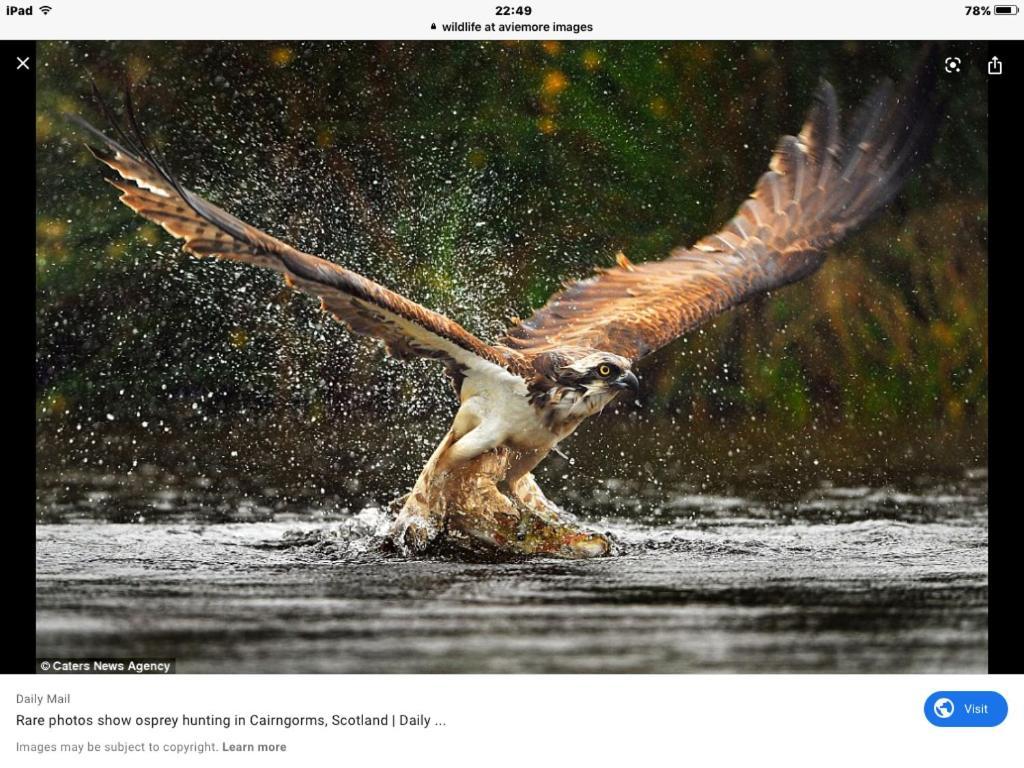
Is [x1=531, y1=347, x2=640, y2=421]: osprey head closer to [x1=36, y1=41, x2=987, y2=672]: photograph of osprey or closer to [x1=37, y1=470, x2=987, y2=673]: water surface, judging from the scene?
[x1=36, y1=41, x2=987, y2=672]: photograph of osprey

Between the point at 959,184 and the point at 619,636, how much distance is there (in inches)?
345

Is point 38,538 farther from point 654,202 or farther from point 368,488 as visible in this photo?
point 654,202

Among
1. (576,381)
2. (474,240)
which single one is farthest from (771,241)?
(474,240)

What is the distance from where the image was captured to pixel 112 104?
1345 cm

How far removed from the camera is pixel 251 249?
21.7 ft

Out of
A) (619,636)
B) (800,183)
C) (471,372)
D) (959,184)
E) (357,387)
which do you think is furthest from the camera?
(959,184)

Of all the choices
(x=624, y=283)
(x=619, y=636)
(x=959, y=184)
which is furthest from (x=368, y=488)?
(x=959, y=184)

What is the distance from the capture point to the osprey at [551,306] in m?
6.73

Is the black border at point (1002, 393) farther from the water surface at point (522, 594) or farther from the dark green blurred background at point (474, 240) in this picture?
the dark green blurred background at point (474, 240)

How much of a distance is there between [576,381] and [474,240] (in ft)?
18.9
